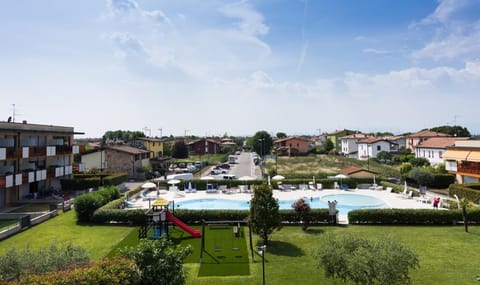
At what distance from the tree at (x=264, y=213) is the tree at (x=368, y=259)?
620 cm

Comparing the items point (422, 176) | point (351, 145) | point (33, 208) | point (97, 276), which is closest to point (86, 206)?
point (33, 208)

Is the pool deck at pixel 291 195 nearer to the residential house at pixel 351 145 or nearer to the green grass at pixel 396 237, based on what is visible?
the green grass at pixel 396 237

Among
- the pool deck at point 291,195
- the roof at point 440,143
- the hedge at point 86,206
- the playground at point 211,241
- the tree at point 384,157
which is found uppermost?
the roof at point 440,143

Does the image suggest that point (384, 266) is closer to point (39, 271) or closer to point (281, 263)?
point (281, 263)

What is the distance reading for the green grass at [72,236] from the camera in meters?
16.2

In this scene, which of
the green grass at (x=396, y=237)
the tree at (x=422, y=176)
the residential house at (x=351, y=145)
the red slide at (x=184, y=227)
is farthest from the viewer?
the residential house at (x=351, y=145)

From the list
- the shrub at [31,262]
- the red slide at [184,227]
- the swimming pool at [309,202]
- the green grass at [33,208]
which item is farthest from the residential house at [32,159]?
the shrub at [31,262]

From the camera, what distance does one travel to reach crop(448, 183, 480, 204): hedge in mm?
25205

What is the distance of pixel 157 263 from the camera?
7.80 meters

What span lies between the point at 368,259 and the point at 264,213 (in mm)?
7739

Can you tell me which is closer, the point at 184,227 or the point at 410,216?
the point at 184,227

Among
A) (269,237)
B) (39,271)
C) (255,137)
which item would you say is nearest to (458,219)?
(269,237)

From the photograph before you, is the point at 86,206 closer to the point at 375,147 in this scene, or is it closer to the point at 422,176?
the point at 422,176

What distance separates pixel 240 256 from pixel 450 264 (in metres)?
9.40
